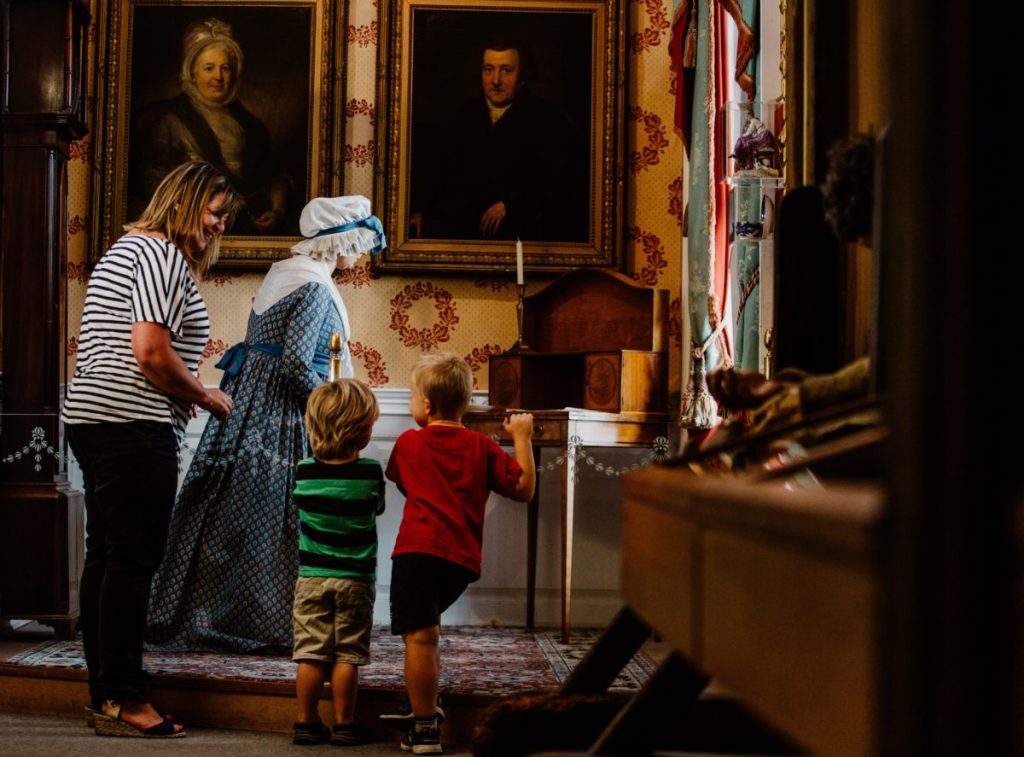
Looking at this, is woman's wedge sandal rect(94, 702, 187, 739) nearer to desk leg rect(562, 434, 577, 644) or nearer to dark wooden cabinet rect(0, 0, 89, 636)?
dark wooden cabinet rect(0, 0, 89, 636)

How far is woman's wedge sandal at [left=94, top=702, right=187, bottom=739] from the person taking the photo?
2.99 metres

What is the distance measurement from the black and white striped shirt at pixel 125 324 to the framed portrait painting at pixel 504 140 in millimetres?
2075

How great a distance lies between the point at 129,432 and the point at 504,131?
2564 millimetres

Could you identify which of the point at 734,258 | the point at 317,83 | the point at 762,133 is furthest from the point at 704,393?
the point at 317,83

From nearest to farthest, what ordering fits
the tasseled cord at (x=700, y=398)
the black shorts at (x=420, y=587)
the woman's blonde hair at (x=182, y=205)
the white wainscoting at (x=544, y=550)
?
the black shorts at (x=420, y=587) → the woman's blonde hair at (x=182, y=205) → the tasseled cord at (x=700, y=398) → the white wainscoting at (x=544, y=550)

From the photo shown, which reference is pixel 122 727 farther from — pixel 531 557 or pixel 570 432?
pixel 531 557

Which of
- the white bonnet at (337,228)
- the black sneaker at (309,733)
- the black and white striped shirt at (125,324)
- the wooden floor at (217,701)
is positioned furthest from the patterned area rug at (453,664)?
the white bonnet at (337,228)

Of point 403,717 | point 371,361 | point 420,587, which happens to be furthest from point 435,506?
point 371,361

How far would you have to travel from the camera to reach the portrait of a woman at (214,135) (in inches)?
198

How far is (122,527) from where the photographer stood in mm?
2881

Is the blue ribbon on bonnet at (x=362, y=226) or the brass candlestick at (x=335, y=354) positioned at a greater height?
the blue ribbon on bonnet at (x=362, y=226)

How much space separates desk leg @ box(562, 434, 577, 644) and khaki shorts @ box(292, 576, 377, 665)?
142cm

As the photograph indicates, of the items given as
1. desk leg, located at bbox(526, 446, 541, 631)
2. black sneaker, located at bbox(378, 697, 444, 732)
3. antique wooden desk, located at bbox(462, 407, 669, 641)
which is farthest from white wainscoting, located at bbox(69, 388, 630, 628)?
black sneaker, located at bbox(378, 697, 444, 732)

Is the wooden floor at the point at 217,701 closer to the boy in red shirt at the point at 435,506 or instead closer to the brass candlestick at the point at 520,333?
the boy in red shirt at the point at 435,506
